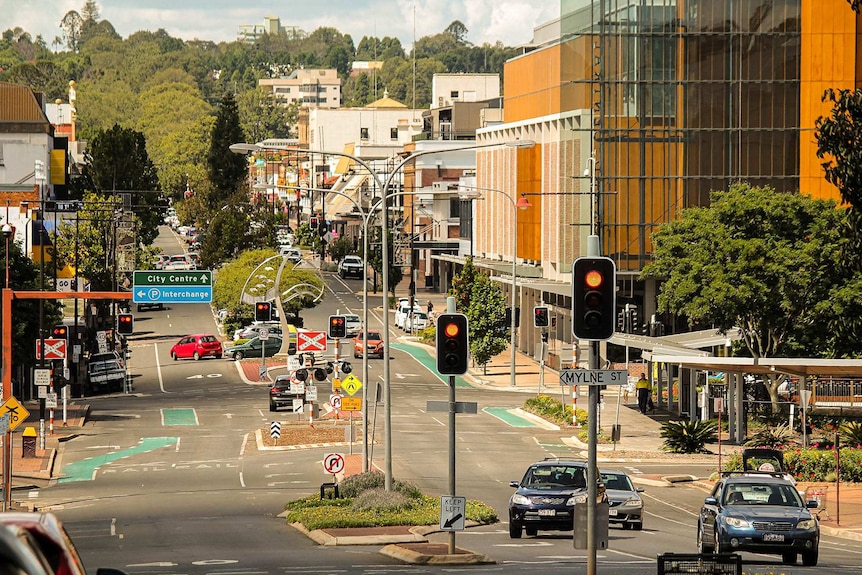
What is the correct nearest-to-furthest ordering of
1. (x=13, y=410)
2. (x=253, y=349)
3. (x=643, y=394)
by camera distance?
1. (x=13, y=410)
2. (x=643, y=394)
3. (x=253, y=349)

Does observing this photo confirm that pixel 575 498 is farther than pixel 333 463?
No

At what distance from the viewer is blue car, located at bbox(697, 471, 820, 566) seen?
27.1 metres

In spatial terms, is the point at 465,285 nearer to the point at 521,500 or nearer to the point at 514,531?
the point at 514,531

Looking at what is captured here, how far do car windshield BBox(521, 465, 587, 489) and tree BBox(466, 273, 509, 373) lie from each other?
47.2m

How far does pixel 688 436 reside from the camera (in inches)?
2083

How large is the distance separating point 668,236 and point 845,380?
10.8m

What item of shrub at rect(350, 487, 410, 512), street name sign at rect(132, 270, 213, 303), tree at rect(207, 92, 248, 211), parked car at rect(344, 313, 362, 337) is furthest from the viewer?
tree at rect(207, 92, 248, 211)

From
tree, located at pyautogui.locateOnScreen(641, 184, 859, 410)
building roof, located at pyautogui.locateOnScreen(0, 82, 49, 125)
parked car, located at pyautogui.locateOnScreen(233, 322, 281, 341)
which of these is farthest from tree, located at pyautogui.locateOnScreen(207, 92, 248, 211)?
tree, located at pyautogui.locateOnScreen(641, 184, 859, 410)

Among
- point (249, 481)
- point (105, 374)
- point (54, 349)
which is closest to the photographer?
point (249, 481)

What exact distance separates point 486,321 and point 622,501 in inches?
1839

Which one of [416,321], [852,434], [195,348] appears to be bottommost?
[195,348]

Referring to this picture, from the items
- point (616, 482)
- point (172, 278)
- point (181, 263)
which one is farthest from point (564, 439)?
point (181, 263)

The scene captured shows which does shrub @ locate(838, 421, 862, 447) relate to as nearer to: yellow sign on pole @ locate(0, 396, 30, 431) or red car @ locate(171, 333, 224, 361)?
yellow sign on pole @ locate(0, 396, 30, 431)


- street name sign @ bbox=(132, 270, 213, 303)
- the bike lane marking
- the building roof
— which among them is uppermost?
the building roof
